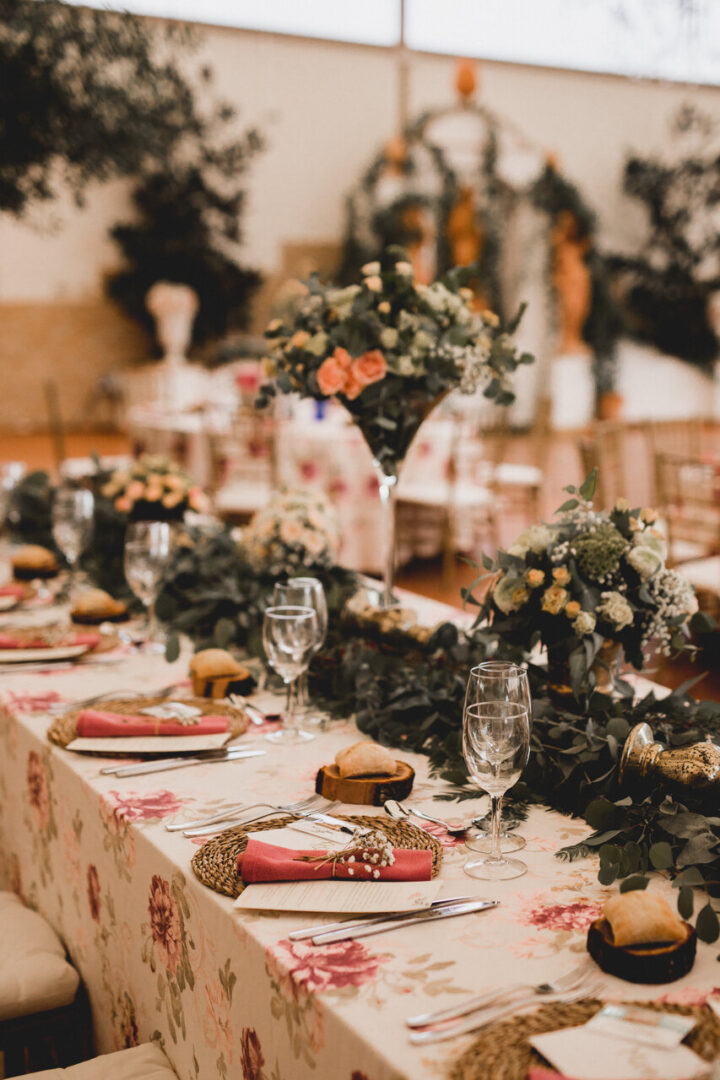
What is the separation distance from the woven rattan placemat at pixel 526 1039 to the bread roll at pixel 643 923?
0.06m

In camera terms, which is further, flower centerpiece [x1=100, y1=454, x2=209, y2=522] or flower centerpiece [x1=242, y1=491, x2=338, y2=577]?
flower centerpiece [x1=100, y1=454, x2=209, y2=522]

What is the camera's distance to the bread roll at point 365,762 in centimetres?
129

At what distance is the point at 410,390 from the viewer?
1.99m

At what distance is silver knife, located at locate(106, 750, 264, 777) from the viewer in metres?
1.39

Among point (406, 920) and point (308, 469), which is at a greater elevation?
point (308, 469)

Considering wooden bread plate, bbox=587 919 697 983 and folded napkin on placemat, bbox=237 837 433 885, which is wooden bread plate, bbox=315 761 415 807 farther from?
wooden bread plate, bbox=587 919 697 983

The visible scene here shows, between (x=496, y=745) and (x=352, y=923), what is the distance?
22 centimetres

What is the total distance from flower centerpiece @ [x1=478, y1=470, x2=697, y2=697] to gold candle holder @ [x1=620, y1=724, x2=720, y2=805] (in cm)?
23

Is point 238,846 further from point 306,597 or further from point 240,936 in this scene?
point 306,597

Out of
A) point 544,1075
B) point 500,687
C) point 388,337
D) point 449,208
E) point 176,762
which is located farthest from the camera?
point 449,208

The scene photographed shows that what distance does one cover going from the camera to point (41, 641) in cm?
199

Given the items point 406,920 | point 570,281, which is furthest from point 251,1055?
point 570,281

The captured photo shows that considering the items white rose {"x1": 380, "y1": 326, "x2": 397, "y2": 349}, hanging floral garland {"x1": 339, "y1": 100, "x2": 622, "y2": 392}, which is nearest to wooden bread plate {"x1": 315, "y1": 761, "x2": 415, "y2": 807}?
white rose {"x1": 380, "y1": 326, "x2": 397, "y2": 349}

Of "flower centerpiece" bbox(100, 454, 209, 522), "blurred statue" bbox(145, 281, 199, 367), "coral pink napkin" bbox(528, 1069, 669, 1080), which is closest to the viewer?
"coral pink napkin" bbox(528, 1069, 669, 1080)
